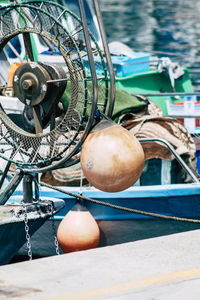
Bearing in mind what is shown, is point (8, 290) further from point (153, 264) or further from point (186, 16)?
point (186, 16)

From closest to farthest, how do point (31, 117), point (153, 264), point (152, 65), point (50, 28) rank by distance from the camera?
point (153, 264) → point (50, 28) → point (31, 117) → point (152, 65)

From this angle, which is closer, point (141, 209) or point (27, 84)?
point (27, 84)

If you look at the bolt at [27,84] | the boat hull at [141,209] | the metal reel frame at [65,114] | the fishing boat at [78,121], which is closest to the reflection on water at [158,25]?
the fishing boat at [78,121]

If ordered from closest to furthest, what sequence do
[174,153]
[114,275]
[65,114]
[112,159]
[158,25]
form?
[114,275]
[112,159]
[65,114]
[174,153]
[158,25]

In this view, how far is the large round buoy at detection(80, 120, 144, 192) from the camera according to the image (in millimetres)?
3705

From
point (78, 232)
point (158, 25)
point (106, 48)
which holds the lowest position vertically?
point (78, 232)

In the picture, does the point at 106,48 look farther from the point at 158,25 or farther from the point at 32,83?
the point at 158,25

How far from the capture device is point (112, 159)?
3.70m

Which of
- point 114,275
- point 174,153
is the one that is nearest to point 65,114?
point 114,275

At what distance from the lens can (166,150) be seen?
5938 millimetres

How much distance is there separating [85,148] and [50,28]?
0.97 metres

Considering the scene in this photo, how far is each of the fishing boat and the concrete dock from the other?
0.81 m

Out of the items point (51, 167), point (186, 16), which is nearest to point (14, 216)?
point (51, 167)

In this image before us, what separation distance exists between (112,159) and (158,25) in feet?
132
